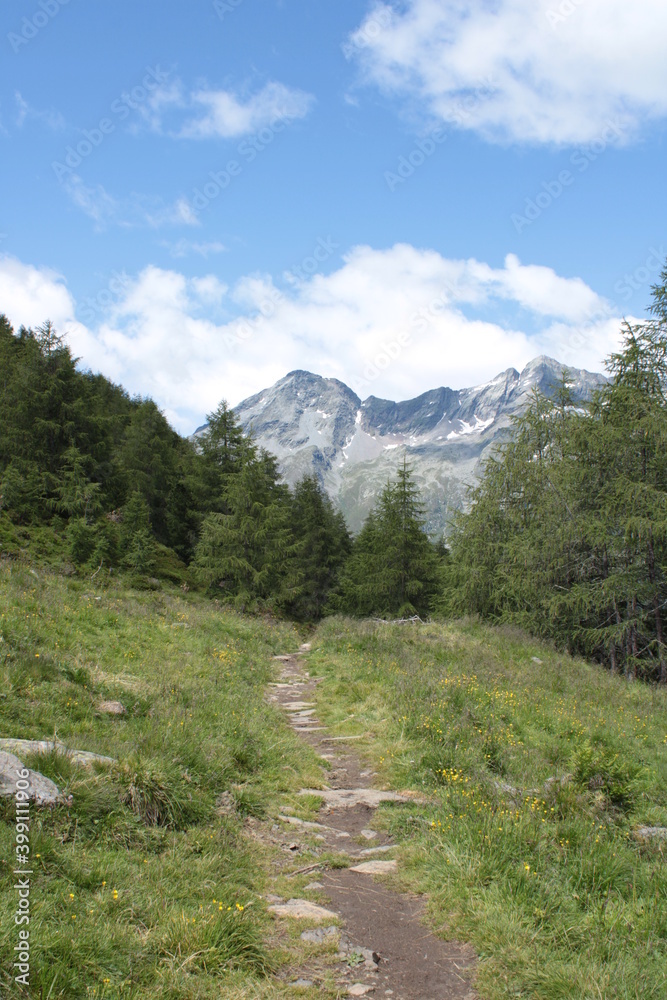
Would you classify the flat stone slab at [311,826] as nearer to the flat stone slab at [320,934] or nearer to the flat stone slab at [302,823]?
the flat stone slab at [302,823]

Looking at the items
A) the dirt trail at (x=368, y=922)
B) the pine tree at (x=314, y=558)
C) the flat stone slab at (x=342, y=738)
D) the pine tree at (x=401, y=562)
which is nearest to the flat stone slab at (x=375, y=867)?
the dirt trail at (x=368, y=922)

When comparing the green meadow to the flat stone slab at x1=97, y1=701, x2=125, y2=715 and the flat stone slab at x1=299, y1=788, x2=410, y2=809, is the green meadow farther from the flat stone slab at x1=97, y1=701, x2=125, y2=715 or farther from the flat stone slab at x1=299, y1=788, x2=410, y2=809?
the flat stone slab at x1=299, y1=788, x2=410, y2=809

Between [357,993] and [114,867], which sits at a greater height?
[114,867]

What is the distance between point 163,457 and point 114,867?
38562mm

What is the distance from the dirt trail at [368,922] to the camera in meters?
3.71

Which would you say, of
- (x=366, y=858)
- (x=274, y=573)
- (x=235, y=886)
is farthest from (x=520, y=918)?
(x=274, y=573)

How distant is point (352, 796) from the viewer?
702 centimetres

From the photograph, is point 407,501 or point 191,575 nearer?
point 191,575

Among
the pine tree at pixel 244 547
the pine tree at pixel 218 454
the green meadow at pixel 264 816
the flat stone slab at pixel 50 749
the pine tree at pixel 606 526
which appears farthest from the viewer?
the pine tree at pixel 218 454

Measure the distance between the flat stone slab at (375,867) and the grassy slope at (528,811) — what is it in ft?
0.53

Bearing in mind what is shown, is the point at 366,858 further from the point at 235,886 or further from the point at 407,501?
the point at 407,501

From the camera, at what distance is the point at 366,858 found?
551cm

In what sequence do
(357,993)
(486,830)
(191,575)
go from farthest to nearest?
1. (191,575)
2. (486,830)
3. (357,993)

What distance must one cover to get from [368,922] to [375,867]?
2.98 ft
